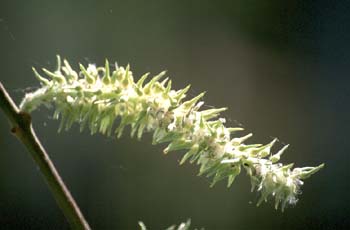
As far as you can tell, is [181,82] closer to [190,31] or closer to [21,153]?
[190,31]

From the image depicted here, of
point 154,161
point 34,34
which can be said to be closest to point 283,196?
point 154,161

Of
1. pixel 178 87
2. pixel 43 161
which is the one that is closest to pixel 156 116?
pixel 43 161

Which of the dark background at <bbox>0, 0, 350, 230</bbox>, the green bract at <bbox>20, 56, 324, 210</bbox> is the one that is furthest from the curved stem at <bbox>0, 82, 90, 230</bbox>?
the dark background at <bbox>0, 0, 350, 230</bbox>

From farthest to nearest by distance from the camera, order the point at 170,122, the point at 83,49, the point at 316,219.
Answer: the point at 316,219, the point at 83,49, the point at 170,122

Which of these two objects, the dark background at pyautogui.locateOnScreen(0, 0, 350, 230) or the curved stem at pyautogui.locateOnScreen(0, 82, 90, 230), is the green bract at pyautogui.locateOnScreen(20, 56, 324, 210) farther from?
the dark background at pyautogui.locateOnScreen(0, 0, 350, 230)

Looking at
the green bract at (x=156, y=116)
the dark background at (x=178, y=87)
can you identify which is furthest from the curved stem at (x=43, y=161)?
the dark background at (x=178, y=87)

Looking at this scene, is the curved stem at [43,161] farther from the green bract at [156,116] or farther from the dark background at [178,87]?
the dark background at [178,87]
